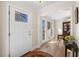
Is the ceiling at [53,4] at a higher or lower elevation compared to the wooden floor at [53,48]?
higher

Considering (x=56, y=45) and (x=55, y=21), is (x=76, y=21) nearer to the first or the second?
(x=55, y=21)

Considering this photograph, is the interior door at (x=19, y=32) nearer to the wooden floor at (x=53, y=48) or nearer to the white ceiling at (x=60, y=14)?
the wooden floor at (x=53, y=48)

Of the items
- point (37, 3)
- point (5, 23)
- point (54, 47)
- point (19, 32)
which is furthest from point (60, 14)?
point (5, 23)

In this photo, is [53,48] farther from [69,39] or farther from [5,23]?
[5,23]

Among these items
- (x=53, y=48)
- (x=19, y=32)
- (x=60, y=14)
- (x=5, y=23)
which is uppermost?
(x=60, y=14)

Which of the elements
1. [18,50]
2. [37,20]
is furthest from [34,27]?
[18,50]

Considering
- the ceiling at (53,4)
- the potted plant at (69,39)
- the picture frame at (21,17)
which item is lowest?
the potted plant at (69,39)

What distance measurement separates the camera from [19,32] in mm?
2137

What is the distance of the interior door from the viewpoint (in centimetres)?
209

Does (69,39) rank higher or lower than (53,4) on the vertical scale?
lower

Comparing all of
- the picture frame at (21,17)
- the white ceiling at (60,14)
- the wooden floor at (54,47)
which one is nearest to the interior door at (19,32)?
the picture frame at (21,17)

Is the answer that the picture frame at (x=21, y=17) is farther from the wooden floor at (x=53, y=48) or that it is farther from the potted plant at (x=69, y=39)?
the potted plant at (x=69, y=39)

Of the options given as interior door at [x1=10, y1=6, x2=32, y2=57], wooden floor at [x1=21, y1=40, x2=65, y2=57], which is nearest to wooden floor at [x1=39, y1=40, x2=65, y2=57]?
wooden floor at [x1=21, y1=40, x2=65, y2=57]

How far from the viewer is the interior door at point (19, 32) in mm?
2088
